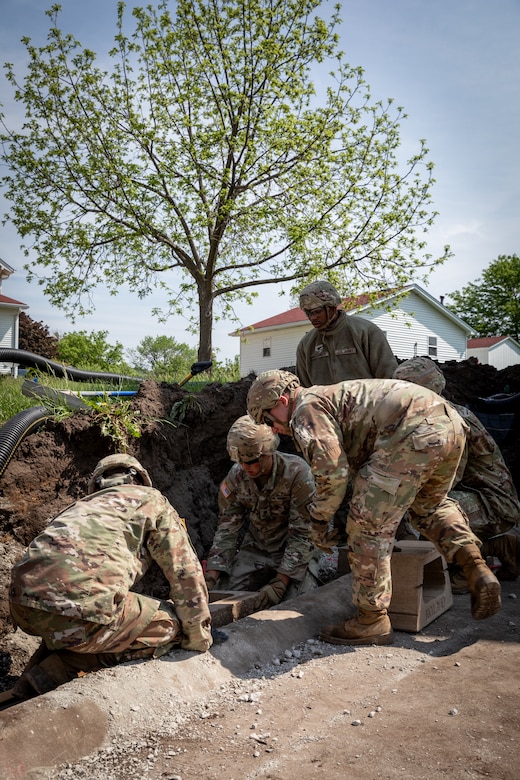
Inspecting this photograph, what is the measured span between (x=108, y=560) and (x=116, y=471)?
689mm

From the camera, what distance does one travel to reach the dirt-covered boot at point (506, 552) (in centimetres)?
554

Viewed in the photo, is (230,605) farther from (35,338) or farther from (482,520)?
(35,338)

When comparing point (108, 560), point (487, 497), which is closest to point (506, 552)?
point (487, 497)

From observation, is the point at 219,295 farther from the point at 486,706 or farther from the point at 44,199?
the point at 486,706

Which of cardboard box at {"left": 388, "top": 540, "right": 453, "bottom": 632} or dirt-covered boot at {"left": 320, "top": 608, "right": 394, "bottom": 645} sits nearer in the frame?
dirt-covered boot at {"left": 320, "top": 608, "right": 394, "bottom": 645}

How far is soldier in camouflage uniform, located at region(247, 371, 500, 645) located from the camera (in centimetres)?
393

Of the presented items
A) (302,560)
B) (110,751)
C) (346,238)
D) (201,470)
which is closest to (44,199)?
(346,238)

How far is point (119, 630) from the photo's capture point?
3.35 meters

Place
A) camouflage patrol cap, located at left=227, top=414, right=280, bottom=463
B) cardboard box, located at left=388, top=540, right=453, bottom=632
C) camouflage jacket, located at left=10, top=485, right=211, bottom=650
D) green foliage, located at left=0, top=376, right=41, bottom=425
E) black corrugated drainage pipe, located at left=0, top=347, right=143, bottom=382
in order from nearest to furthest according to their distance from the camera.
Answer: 1. camouflage jacket, located at left=10, top=485, right=211, bottom=650
2. cardboard box, located at left=388, top=540, right=453, bottom=632
3. camouflage patrol cap, located at left=227, top=414, right=280, bottom=463
4. green foliage, located at left=0, top=376, right=41, bottom=425
5. black corrugated drainage pipe, located at left=0, top=347, right=143, bottom=382

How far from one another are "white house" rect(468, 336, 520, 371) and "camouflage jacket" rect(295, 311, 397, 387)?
103 feet

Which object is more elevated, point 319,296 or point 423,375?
point 319,296

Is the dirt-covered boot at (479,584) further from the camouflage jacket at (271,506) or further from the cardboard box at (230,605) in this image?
the cardboard box at (230,605)

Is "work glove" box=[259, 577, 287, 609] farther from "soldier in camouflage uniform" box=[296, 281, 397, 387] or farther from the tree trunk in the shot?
the tree trunk

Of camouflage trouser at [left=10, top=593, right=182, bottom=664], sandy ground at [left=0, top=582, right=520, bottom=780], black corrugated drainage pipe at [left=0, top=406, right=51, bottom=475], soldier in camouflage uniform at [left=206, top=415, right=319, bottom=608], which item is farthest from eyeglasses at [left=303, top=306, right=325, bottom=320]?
camouflage trouser at [left=10, top=593, right=182, bottom=664]
